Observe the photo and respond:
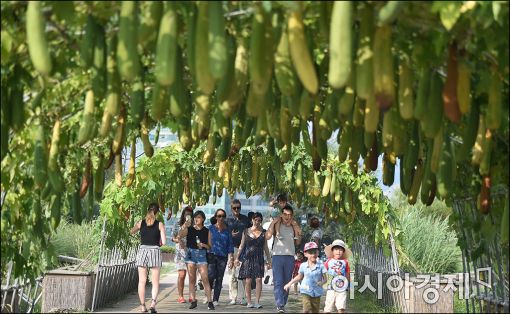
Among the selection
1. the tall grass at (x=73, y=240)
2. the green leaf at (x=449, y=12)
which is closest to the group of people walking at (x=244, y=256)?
the green leaf at (x=449, y=12)

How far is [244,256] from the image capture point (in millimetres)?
13305

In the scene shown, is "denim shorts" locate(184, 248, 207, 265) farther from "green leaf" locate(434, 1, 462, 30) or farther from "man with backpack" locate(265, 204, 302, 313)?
"green leaf" locate(434, 1, 462, 30)

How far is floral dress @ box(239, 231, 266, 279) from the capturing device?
42.9 feet

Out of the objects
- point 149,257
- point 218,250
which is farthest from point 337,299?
point 218,250

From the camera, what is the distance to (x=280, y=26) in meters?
4.71

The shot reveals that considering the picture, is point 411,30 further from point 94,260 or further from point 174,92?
point 94,260

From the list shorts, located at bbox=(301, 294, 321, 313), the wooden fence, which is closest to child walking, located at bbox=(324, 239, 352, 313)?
shorts, located at bbox=(301, 294, 321, 313)

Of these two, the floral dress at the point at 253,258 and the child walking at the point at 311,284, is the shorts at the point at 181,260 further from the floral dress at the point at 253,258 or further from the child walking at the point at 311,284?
the child walking at the point at 311,284

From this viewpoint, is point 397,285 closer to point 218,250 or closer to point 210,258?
point 218,250

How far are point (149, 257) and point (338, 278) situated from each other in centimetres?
277

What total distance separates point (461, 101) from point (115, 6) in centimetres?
214

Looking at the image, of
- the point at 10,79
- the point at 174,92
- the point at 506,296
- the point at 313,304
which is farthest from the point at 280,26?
the point at 313,304

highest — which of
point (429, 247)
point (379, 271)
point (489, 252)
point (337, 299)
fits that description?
point (429, 247)

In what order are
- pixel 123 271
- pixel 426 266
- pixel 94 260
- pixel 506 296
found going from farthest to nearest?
pixel 426 266 → pixel 123 271 → pixel 94 260 → pixel 506 296
